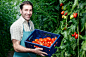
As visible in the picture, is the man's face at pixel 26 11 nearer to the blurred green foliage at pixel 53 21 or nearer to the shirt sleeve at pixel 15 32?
the shirt sleeve at pixel 15 32

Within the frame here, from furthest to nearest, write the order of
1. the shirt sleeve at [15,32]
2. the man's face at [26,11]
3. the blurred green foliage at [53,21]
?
the man's face at [26,11] → the shirt sleeve at [15,32] → the blurred green foliage at [53,21]

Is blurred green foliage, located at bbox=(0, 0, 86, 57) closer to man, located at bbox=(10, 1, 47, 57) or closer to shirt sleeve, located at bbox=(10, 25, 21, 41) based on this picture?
man, located at bbox=(10, 1, 47, 57)

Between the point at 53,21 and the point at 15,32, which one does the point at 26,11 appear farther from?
the point at 53,21

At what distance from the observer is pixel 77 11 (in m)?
1.61

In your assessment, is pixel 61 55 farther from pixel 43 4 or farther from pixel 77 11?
pixel 43 4

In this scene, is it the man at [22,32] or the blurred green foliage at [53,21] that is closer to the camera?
A: the blurred green foliage at [53,21]

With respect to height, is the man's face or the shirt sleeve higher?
the man's face

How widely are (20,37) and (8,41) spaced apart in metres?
2.47

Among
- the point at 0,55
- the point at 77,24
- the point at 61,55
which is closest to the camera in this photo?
the point at 77,24

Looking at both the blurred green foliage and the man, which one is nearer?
the blurred green foliage

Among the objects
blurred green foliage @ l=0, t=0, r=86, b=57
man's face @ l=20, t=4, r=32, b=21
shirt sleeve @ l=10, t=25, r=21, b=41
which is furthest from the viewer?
man's face @ l=20, t=4, r=32, b=21

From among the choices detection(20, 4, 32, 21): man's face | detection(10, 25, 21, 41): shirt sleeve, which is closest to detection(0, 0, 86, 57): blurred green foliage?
detection(20, 4, 32, 21): man's face

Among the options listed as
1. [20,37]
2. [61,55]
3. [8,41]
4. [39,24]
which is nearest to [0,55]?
[8,41]

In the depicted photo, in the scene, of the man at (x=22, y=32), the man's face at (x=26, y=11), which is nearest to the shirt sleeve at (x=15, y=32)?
the man at (x=22, y=32)
